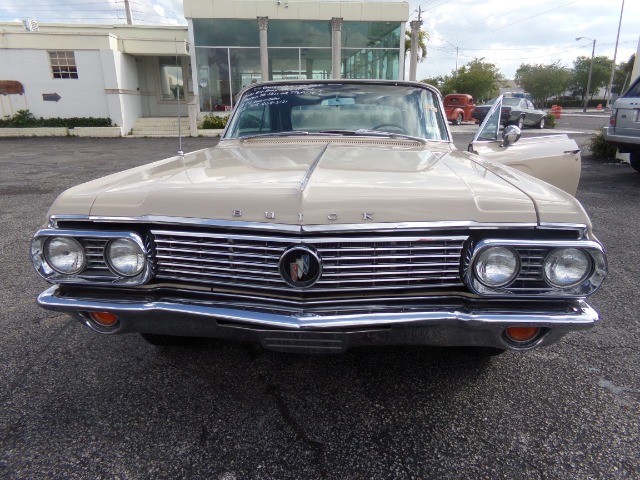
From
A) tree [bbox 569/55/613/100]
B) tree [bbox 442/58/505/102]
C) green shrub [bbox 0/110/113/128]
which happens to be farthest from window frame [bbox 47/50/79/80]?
tree [bbox 569/55/613/100]

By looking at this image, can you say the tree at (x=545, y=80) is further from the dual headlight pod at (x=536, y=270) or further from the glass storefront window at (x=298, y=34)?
the dual headlight pod at (x=536, y=270)

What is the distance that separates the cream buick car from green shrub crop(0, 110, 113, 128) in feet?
63.6

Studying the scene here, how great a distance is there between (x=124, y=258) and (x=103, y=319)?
→ 1.10ft

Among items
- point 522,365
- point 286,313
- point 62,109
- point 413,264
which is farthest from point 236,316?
point 62,109

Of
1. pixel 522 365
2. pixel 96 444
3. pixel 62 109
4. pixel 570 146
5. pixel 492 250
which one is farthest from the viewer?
pixel 62 109

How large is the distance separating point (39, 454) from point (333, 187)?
63.8 inches

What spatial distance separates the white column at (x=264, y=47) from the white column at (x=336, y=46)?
286cm

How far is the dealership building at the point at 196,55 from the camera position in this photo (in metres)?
18.6

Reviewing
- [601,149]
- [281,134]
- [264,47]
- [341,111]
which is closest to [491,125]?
[341,111]

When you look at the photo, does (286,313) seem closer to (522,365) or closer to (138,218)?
(138,218)

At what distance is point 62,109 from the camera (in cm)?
1922

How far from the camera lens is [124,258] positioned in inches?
76.3

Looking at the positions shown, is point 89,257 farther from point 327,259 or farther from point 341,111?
point 341,111

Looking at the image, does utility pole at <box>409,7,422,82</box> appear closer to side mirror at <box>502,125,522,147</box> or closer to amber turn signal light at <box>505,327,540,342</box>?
side mirror at <box>502,125,522,147</box>
